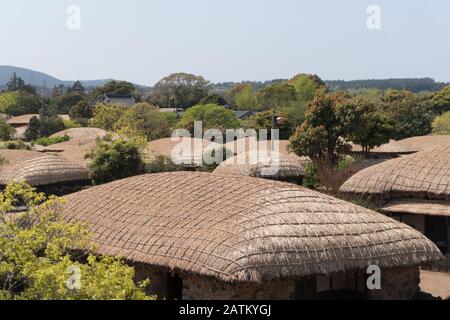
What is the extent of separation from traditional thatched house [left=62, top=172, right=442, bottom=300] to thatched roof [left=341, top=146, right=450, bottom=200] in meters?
4.82

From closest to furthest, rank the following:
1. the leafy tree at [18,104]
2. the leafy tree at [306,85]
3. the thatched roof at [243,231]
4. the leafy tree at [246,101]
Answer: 1. the thatched roof at [243,231]
2. the leafy tree at [18,104]
3. the leafy tree at [306,85]
4. the leafy tree at [246,101]

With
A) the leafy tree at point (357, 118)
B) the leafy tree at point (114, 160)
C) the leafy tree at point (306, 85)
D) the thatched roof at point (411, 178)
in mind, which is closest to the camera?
the thatched roof at point (411, 178)

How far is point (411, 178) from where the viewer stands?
19.2 m

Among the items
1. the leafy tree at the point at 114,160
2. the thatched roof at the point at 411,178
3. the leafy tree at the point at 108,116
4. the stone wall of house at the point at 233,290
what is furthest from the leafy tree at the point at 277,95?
the stone wall of house at the point at 233,290

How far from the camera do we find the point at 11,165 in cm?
2434

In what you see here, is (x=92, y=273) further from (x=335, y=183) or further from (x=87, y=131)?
(x=87, y=131)

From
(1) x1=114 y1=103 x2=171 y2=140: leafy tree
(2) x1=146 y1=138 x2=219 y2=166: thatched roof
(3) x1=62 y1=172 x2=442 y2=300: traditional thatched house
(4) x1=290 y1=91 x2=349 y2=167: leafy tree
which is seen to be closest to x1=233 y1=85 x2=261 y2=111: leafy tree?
(1) x1=114 y1=103 x2=171 y2=140: leafy tree

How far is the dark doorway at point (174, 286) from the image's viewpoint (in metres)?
13.1

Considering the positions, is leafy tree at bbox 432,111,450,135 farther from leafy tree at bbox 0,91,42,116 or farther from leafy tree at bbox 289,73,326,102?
leafy tree at bbox 0,91,42,116

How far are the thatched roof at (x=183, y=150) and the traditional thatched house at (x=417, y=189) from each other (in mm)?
10661

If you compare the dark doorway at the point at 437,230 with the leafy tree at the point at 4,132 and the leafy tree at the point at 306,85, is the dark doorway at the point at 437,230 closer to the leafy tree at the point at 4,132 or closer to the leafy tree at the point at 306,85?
the leafy tree at the point at 4,132

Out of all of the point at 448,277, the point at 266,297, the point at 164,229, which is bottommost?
the point at 448,277
